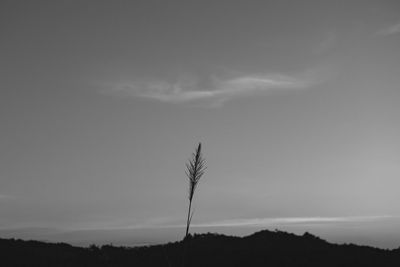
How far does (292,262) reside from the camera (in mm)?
20125

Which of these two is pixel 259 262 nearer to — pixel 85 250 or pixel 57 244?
pixel 85 250

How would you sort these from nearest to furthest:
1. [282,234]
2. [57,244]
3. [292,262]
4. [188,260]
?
[292,262] → [188,260] → [282,234] → [57,244]

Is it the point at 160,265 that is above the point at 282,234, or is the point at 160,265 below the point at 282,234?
below

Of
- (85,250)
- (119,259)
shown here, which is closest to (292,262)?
(119,259)

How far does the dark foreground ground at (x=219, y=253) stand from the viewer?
2064cm

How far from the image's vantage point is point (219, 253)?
888 inches

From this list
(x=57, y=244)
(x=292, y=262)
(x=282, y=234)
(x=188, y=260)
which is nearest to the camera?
(x=292, y=262)

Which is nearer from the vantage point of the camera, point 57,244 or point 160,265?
point 160,265

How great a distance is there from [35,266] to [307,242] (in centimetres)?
1503

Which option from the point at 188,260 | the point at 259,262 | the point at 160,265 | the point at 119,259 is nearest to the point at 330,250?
the point at 259,262

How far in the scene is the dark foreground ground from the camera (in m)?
20.6

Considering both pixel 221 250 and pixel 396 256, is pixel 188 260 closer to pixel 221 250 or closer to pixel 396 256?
pixel 221 250

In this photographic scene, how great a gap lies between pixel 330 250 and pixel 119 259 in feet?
37.9

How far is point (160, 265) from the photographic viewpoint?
837 inches
